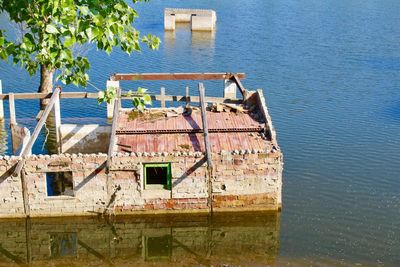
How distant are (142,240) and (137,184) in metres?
2.24

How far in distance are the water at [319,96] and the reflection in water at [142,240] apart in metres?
0.86

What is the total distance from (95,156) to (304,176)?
10285 mm

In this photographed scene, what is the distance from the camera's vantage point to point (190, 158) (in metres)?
19.9

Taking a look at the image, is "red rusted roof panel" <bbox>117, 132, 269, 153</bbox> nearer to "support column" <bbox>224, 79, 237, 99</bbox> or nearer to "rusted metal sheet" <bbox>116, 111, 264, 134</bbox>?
"rusted metal sheet" <bbox>116, 111, 264, 134</bbox>

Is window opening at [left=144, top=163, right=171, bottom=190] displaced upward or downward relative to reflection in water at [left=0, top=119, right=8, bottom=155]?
downward

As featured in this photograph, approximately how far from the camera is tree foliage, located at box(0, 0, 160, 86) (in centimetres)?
938

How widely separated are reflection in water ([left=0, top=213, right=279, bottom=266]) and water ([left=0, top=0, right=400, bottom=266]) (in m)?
0.86

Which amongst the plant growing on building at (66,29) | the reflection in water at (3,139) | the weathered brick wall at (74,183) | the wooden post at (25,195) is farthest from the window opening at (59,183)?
the plant growing on building at (66,29)

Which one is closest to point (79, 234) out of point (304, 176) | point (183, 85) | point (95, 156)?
point (95, 156)

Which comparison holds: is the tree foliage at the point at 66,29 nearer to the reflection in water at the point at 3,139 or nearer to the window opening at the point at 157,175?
the window opening at the point at 157,175

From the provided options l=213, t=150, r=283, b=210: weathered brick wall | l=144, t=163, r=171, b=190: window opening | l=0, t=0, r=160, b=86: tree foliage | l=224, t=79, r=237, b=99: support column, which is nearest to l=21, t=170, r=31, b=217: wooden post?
l=144, t=163, r=171, b=190: window opening

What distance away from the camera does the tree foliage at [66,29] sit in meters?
9.38

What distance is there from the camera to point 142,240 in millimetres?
Result: 20391

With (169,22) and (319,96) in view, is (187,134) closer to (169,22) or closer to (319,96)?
(319,96)
